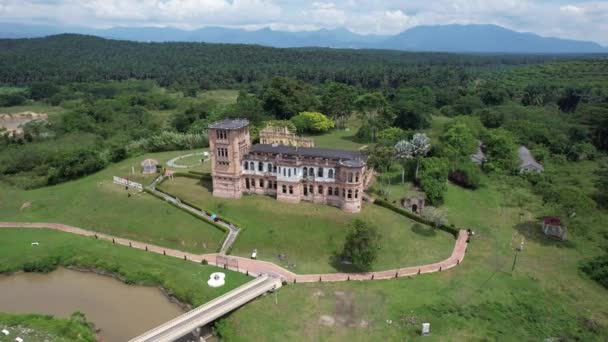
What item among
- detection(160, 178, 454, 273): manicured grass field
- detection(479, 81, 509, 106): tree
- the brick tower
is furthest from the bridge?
detection(479, 81, 509, 106): tree

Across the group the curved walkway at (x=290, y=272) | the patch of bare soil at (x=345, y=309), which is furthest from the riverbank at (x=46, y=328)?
the patch of bare soil at (x=345, y=309)

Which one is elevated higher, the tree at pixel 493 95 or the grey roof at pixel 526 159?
the tree at pixel 493 95

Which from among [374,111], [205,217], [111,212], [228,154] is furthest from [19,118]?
[374,111]

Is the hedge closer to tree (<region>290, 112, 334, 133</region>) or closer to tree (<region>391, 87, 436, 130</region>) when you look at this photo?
tree (<region>290, 112, 334, 133</region>)

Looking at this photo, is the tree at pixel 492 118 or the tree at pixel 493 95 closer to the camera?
the tree at pixel 492 118

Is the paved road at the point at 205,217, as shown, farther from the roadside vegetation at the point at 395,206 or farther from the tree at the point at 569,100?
the tree at the point at 569,100
